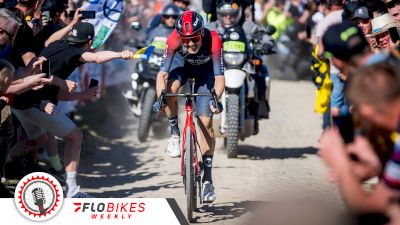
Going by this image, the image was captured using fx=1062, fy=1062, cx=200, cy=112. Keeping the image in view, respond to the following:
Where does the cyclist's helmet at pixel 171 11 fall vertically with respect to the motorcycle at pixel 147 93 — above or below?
above

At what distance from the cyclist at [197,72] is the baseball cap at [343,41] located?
12.8 ft

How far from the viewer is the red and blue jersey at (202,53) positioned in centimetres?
1065

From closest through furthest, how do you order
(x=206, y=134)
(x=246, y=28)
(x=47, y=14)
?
(x=206, y=134) < (x=47, y=14) < (x=246, y=28)

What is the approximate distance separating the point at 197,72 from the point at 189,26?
0.68 metres

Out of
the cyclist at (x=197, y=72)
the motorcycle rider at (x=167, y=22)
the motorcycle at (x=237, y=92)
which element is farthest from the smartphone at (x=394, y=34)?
the motorcycle rider at (x=167, y=22)

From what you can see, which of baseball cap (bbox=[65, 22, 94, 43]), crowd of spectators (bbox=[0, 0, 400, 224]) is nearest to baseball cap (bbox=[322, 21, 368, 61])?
crowd of spectators (bbox=[0, 0, 400, 224])

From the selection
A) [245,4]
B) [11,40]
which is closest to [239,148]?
[245,4]

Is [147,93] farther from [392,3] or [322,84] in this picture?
[392,3]

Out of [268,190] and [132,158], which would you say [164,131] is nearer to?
[132,158]

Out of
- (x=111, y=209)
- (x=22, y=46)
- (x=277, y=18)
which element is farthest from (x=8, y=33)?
(x=277, y=18)

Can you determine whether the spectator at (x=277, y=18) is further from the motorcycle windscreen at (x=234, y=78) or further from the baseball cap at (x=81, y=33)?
the baseball cap at (x=81, y=33)

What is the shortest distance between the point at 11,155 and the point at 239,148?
4948 mm

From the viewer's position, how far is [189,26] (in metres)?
10.5

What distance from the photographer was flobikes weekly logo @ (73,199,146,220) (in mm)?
9008
